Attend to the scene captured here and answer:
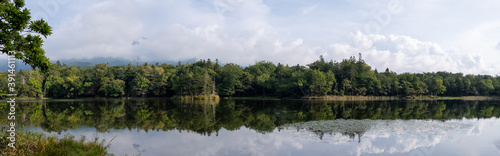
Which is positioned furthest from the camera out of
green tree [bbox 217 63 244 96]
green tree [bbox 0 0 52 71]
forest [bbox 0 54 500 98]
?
green tree [bbox 217 63 244 96]

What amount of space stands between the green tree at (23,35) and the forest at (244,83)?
236 ft

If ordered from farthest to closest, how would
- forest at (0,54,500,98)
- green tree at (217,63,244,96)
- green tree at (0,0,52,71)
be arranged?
1. green tree at (217,63,244,96)
2. forest at (0,54,500,98)
3. green tree at (0,0,52,71)

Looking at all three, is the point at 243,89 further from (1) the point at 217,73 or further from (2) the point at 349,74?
(2) the point at 349,74

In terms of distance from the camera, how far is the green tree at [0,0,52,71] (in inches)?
403

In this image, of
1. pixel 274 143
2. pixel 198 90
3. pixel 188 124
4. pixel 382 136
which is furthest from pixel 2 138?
pixel 198 90

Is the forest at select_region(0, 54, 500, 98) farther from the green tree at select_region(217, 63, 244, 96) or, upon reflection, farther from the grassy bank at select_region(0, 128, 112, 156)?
the grassy bank at select_region(0, 128, 112, 156)

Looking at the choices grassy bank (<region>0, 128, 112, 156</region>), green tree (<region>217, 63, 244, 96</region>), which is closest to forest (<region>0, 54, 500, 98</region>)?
green tree (<region>217, 63, 244, 96</region>)

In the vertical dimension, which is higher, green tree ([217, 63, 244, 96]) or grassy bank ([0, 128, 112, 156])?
green tree ([217, 63, 244, 96])

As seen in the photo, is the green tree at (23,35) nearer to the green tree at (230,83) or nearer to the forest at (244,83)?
the forest at (244,83)

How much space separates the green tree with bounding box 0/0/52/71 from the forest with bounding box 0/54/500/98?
236 ft

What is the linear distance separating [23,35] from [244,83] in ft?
283

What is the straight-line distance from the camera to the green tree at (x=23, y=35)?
10230mm

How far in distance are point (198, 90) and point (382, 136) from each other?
6861 centimetres

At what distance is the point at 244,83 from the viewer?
96625 millimetres
